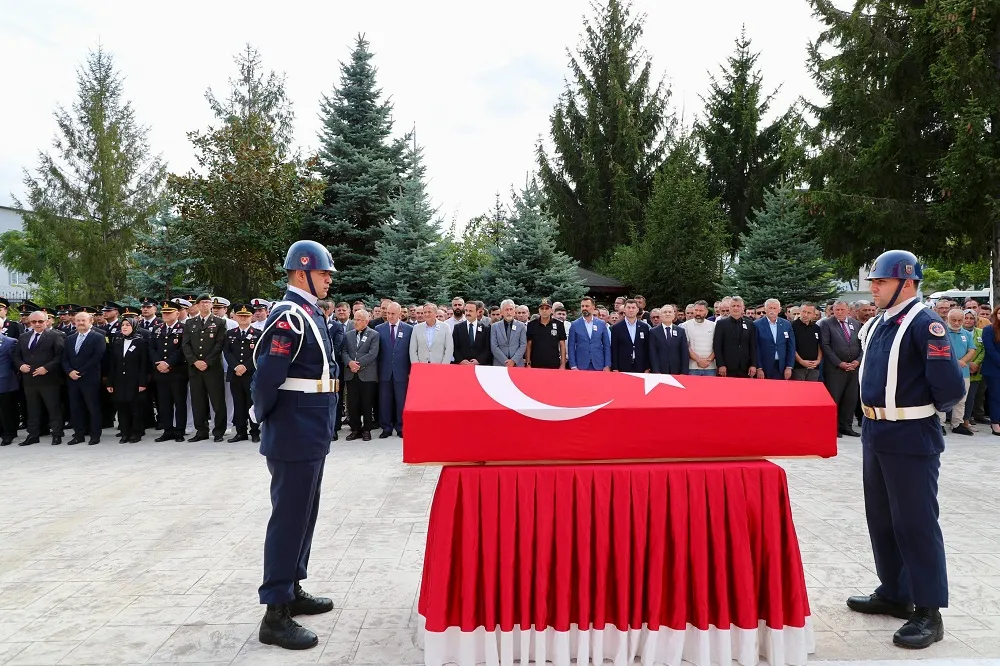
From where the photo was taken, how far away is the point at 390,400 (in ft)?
34.2

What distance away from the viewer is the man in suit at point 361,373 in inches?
400

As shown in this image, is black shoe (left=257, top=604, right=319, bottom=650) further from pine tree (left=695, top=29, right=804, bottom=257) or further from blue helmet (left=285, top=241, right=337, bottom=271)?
pine tree (left=695, top=29, right=804, bottom=257)

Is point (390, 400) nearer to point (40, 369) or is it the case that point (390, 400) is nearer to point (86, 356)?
point (86, 356)

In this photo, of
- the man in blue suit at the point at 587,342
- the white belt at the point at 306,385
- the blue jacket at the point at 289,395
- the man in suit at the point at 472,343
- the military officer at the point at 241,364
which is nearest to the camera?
the blue jacket at the point at 289,395

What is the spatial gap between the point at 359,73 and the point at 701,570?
19859 mm

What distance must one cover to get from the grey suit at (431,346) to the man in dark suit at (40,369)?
527 centimetres

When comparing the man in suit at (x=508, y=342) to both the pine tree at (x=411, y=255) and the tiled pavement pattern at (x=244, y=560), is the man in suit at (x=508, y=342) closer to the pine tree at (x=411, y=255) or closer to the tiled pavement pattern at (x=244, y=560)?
the tiled pavement pattern at (x=244, y=560)

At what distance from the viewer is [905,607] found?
3793 mm

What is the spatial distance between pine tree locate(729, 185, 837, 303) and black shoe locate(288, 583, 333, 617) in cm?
1876

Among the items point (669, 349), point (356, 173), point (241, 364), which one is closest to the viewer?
point (241, 364)

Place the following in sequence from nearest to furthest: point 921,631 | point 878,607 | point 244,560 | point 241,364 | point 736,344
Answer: point 921,631
point 878,607
point 244,560
point 241,364
point 736,344

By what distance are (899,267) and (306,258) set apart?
327cm

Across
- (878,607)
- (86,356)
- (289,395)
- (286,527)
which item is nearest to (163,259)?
(86,356)

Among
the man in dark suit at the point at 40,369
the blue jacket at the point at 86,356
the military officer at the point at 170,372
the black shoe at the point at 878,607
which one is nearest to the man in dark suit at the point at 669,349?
the black shoe at the point at 878,607
